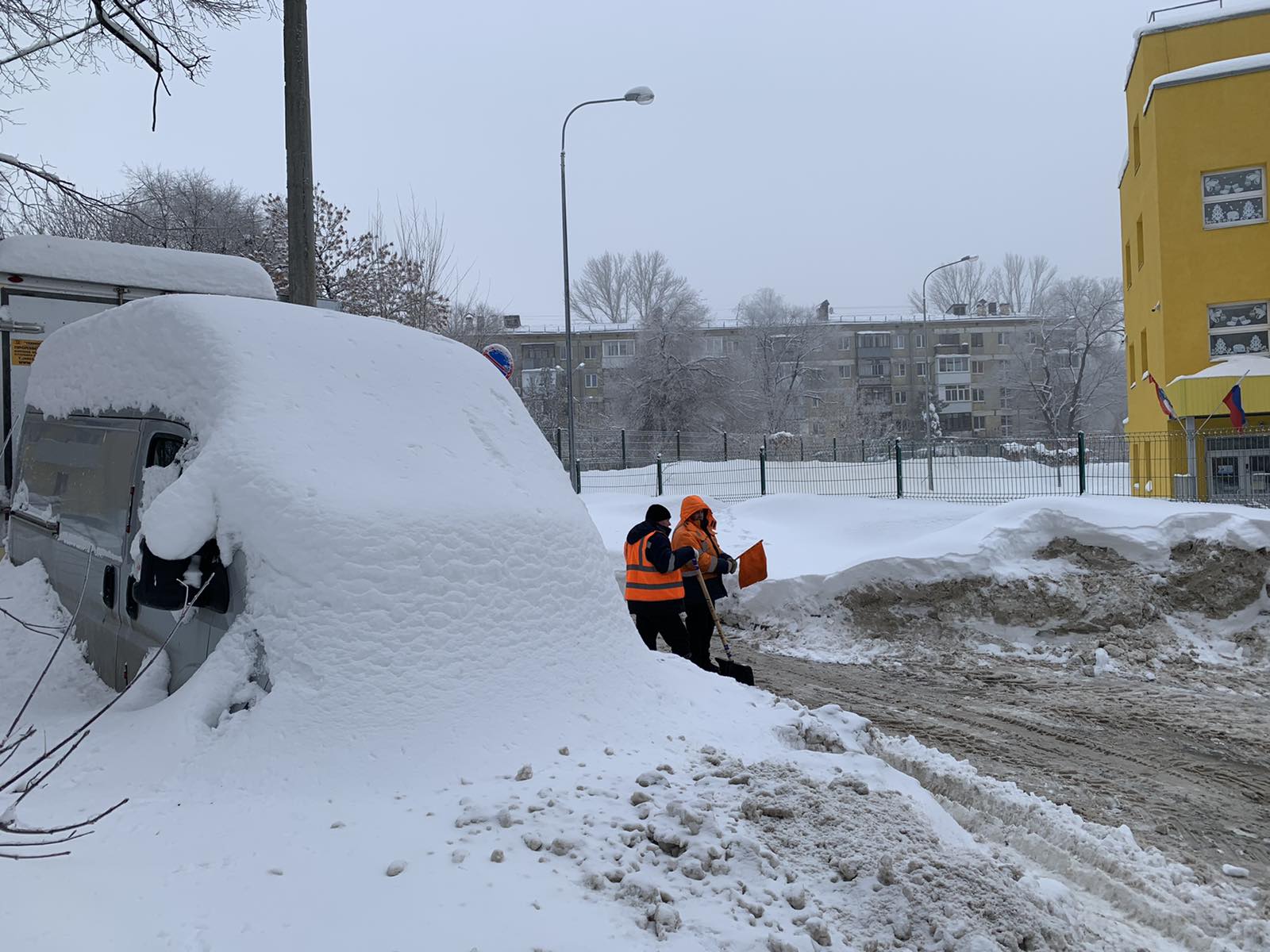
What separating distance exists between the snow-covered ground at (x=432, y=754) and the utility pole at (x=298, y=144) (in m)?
4.34

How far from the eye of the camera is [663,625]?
754 centimetres

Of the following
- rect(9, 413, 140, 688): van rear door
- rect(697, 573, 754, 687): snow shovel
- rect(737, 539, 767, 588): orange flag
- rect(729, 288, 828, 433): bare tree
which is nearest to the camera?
rect(9, 413, 140, 688): van rear door

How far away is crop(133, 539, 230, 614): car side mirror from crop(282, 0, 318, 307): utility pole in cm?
602

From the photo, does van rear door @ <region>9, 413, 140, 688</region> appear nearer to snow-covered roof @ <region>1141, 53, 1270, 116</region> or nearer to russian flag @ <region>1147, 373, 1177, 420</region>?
russian flag @ <region>1147, 373, 1177, 420</region>

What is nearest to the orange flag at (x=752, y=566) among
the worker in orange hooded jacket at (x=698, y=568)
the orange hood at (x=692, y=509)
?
the worker in orange hooded jacket at (x=698, y=568)

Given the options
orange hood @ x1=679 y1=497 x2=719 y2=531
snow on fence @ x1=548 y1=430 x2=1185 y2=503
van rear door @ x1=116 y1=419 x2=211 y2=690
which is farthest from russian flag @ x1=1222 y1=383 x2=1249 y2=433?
van rear door @ x1=116 y1=419 x2=211 y2=690

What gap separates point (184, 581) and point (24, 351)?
366 cm

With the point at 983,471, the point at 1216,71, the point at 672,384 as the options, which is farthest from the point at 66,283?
the point at 672,384

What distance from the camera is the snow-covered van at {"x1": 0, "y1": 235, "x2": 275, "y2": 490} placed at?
614cm

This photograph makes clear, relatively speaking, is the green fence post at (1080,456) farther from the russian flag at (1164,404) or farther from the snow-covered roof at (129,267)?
the snow-covered roof at (129,267)

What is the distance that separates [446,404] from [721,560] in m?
4.09

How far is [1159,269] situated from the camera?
21.7 m

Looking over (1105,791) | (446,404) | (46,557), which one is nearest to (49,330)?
(46,557)

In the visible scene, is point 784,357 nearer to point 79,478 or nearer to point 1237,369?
point 1237,369
